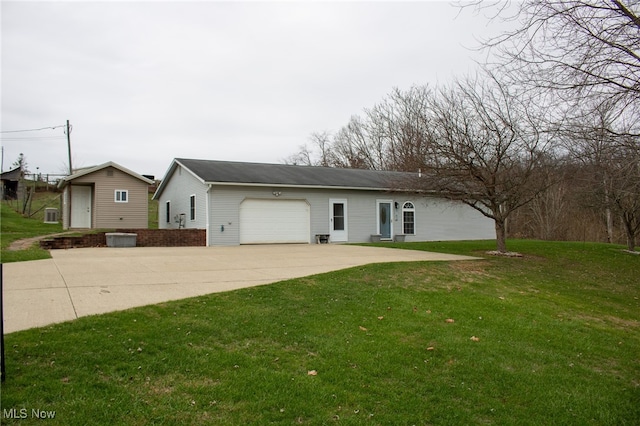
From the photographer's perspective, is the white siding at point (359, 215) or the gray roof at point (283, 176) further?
the gray roof at point (283, 176)

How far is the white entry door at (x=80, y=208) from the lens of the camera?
23422 mm

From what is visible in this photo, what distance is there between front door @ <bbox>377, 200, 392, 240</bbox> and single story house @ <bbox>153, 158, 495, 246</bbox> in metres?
0.05

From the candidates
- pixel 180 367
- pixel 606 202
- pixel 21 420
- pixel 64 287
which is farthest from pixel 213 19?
pixel 606 202

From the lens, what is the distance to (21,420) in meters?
3.11

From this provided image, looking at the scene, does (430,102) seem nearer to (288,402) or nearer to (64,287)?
(64,287)

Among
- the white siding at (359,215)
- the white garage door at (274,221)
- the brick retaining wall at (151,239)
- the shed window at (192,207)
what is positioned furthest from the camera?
the shed window at (192,207)

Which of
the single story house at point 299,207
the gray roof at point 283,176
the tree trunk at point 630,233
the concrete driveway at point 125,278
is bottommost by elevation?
the concrete driveway at point 125,278

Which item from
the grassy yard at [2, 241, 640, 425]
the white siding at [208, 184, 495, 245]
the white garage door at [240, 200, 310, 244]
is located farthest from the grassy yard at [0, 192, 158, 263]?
the grassy yard at [2, 241, 640, 425]

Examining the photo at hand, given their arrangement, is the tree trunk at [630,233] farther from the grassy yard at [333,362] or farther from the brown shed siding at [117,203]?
the brown shed siding at [117,203]

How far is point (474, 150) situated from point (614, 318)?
6.89 m

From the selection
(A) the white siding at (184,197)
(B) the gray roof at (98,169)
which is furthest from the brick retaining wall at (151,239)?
(B) the gray roof at (98,169)

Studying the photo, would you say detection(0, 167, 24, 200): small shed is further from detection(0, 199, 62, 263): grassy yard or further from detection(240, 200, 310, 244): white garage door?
detection(240, 200, 310, 244): white garage door

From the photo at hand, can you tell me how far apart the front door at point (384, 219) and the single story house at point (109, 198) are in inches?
457

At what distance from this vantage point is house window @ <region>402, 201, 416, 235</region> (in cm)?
2197
